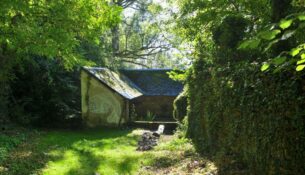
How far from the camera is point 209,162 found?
351 inches

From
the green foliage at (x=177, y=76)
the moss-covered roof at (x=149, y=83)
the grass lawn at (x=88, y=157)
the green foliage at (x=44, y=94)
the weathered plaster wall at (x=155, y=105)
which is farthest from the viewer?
the weathered plaster wall at (x=155, y=105)

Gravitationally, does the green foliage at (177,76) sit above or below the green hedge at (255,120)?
above

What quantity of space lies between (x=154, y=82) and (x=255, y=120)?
2188 cm

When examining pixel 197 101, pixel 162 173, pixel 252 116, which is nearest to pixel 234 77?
pixel 252 116

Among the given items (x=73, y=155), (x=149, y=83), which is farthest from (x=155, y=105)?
(x=73, y=155)

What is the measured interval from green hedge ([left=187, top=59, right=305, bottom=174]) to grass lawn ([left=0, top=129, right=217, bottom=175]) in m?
1.44

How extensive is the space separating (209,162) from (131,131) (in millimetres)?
10185

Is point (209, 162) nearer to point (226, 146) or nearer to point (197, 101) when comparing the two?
point (226, 146)

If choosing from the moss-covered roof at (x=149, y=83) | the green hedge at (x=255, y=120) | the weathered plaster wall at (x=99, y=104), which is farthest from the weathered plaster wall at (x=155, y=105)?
the green hedge at (x=255, y=120)

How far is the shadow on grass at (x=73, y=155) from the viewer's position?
962 centimetres

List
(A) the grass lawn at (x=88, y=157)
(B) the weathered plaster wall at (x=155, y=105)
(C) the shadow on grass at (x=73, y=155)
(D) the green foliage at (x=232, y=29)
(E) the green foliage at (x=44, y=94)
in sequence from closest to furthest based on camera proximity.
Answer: (A) the grass lawn at (x=88, y=157)
(C) the shadow on grass at (x=73, y=155)
(D) the green foliage at (x=232, y=29)
(E) the green foliage at (x=44, y=94)
(B) the weathered plaster wall at (x=155, y=105)

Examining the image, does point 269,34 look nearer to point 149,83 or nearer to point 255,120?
point 255,120

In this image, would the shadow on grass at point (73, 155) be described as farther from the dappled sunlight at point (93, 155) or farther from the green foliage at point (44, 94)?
the green foliage at point (44, 94)

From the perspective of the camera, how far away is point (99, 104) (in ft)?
66.2
